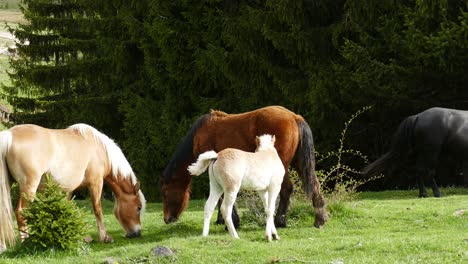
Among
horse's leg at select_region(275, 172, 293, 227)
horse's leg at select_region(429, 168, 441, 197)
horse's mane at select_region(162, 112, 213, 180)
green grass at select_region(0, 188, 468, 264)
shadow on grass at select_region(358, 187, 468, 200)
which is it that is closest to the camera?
green grass at select_region(0, 188, 468, 264)

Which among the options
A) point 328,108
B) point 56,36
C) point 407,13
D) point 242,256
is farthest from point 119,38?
point 242,256

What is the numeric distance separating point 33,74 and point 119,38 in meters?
3.69

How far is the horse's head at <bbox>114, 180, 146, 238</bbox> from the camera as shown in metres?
10.2

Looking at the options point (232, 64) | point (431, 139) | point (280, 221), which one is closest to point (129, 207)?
→ point (280, 221)

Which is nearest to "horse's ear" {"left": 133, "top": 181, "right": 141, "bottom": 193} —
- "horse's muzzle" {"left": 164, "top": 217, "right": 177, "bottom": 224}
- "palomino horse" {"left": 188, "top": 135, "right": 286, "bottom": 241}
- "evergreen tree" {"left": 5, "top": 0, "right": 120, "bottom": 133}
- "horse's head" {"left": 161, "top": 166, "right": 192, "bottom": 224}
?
"horse's head" {"left": 161, "top": 166, "right": 192, "bottom": 224}

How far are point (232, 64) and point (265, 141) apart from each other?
11.3 metres

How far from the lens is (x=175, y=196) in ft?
34.7

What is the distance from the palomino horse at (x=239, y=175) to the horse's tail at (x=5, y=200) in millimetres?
2322

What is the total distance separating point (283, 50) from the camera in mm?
18984

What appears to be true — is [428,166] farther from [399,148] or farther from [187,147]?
[187,147]

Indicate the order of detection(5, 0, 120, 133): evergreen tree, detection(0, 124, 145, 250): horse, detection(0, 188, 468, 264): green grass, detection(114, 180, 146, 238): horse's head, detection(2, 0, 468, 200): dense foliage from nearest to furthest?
detection(0, 188, 468, 264): green grass < detection(0, 124, 145, 250): horse < detection(114, 180, 146, 238): horse's head < detection(2, 0, 468, 200): dense foliage < detection(5, 0, 120, 133): evergreen tree

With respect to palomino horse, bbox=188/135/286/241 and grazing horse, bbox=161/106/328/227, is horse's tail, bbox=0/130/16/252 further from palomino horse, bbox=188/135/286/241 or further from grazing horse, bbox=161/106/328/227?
grazing horse, bbox=161/106/328/227

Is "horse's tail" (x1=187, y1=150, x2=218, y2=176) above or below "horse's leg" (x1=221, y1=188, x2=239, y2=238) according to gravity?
above

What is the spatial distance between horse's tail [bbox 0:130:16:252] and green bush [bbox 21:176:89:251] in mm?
202
